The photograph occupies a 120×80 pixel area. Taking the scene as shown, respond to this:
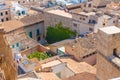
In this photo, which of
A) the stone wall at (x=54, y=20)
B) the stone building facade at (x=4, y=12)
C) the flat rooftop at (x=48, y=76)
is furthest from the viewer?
the stone building facade at (x=4, y=12)

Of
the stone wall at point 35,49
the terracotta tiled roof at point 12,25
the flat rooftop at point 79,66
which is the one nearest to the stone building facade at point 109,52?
the flat rooftop at point 79,66

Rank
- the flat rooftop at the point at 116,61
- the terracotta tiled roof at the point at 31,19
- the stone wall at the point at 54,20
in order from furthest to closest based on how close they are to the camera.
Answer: the terracotta tiled roof at the point at 31,19, the stone wall at the point at 54,20, the flat rooftop at the point at 116,61

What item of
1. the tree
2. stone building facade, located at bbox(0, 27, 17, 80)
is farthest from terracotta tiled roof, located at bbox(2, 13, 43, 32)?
stone building facade, located at bbox(0, 27, 17, 80)

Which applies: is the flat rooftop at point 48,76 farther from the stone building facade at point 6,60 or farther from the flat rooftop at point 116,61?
the stone building facade at point 6,60

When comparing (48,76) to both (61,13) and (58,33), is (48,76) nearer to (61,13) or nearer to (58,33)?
(58,33)

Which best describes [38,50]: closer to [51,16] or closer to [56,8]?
[51,16]

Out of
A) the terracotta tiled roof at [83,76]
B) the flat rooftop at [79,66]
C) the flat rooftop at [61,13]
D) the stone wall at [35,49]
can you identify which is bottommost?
the stone wall at [35,49]

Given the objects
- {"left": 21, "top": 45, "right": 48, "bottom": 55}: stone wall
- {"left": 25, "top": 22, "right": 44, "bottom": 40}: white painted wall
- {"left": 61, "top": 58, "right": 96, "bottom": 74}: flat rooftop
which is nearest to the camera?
{"left": 61, "top": 58, "right": 96, "bottom": 74}: flat rooftop

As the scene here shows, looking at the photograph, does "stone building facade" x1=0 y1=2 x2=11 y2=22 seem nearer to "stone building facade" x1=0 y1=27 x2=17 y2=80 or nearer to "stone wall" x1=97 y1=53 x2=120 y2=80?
"stone wall" x1=97 y1=53 x2=120 y2=80
